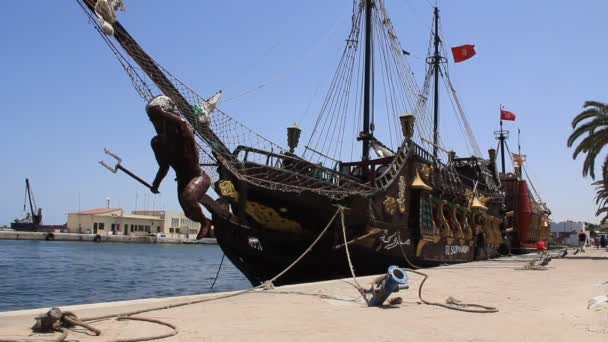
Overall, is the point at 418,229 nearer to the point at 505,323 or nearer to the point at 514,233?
the point at 505,323

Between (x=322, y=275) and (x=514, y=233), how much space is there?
18.5 m

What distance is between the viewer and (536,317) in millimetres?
6219

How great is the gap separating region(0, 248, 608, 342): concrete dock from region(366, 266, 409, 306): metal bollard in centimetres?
19

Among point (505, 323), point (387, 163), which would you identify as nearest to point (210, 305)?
point (505, 323)

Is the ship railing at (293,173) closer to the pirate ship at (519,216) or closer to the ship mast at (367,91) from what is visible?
the ship mast at (367,91)

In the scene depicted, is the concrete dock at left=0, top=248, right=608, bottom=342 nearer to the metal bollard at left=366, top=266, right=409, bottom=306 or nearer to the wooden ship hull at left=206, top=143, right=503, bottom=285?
the metal bollard at left=366, top=266, right=409, bottom=306

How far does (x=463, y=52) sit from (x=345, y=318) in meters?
22.7

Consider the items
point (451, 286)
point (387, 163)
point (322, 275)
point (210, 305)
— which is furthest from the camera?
point (387, 163)

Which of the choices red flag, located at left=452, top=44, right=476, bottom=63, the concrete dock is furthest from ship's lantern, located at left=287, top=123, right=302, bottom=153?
red flag, located at left=452, top=44, right=476, bottom=63

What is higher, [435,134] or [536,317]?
[435,134]

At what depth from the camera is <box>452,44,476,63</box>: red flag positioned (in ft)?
85.2

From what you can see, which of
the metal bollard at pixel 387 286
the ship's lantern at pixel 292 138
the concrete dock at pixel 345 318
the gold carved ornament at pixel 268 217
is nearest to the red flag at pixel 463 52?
the ship's lantern at pixel 292 138

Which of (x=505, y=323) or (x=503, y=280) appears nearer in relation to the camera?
(x=505, y=323)

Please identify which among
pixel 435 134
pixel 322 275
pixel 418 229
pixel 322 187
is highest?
pixel 435 134
